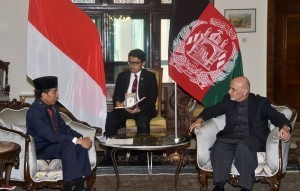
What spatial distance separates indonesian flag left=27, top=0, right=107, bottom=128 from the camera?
4.74m

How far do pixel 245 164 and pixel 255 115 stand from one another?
0.55 m

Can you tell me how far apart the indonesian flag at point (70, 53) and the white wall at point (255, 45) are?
3792mm

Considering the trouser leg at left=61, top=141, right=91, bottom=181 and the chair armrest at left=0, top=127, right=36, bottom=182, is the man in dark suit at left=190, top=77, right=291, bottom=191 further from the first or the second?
the chair armrest at left=0, top=127, right=36, bottom=182

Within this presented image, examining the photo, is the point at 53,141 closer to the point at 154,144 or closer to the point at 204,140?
the point at 154,144

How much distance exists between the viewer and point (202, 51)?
17.1ft

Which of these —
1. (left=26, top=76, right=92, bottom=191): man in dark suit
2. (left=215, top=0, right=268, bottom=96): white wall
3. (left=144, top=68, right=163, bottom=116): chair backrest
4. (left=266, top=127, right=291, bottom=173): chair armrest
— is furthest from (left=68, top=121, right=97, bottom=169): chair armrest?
(left=215, top=0, right=268, bottom=96): white wall

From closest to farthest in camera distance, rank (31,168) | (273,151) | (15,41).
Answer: (31,168) < (273,151) < (15,41)

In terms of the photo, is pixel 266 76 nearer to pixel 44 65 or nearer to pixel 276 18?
pixel 276 18

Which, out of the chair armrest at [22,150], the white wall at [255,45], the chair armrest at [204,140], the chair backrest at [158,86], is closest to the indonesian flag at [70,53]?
the chair armrest at [22,150]

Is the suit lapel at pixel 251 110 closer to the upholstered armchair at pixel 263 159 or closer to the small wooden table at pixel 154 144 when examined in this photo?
the upholstered armchair at pixel 263 159

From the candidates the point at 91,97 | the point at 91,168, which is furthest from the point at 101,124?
the point at 91,168

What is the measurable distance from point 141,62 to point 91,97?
1264mm

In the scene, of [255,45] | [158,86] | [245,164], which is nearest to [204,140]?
[245,164]

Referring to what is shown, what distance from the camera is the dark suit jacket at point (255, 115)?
4496 mm
